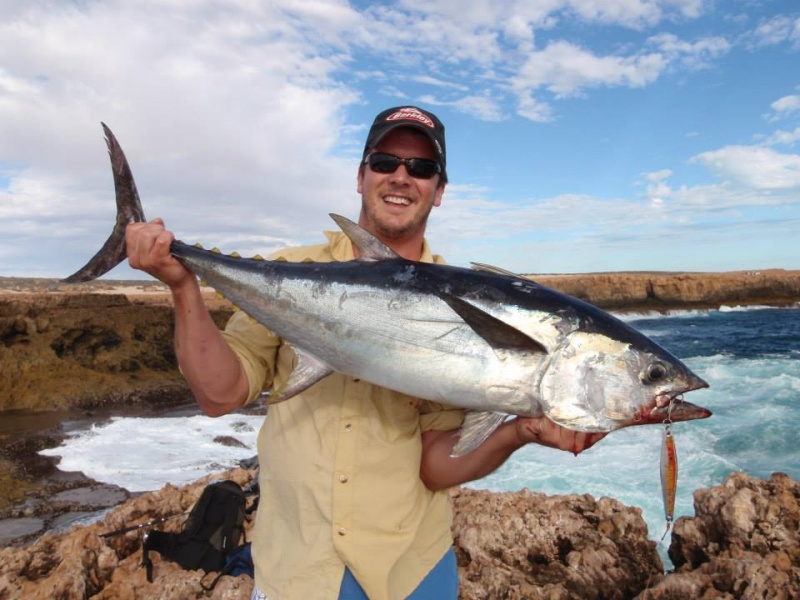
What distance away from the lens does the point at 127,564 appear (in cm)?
401

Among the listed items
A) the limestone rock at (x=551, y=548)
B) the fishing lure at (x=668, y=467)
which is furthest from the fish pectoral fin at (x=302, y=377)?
the limestone rock at (x=551, y=548)

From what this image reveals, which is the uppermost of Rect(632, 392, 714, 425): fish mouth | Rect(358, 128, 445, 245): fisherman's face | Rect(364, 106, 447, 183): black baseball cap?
Rect(364, 106, 447, 183): black baseball cap

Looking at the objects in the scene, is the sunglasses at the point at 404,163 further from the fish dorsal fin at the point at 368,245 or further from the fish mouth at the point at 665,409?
the fish mouth at the point at 665,409

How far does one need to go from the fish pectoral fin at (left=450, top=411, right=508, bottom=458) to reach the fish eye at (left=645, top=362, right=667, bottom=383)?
573 millimetres

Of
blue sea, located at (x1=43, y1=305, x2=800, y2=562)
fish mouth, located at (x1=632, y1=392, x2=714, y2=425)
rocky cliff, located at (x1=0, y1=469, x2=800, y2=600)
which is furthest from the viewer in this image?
blue sea, located at (x1=43, y1=305, x2=800, y2=562)

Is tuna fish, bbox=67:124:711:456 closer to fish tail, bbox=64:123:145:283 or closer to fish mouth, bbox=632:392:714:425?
fish mouth, bbox=632:392:714:425

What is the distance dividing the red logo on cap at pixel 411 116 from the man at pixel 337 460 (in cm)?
7

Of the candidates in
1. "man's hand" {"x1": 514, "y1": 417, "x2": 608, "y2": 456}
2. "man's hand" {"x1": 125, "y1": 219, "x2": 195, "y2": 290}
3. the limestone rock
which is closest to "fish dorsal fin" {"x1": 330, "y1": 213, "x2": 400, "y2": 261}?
"man's hand" {"x1": 125, "y1": 219, "x2": 195, "y2": 290}

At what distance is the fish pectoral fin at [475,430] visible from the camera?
Result: 2.20 metres

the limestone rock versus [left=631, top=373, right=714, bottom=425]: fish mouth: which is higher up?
[left=631, top=373, right=714, bottom=425]: fish mouth

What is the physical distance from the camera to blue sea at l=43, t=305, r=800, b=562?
8.68 meters

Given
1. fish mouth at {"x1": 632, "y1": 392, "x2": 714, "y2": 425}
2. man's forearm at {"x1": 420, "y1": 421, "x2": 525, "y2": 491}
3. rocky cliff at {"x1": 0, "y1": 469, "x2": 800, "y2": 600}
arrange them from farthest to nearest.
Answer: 1. rocky cliff at {"x1": 0, "y1": 469, "x2": 800, "y2": 600}
2. man's forearm at {"x1": 420, "y1": 421, "x2": 525, "y2": 491}
3. fish mouth at {"x1": 632, "y1": 392, "x2": 714, "y2": 425}

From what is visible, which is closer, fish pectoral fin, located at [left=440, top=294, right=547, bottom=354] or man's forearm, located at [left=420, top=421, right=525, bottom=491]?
fish pectoral fin, located at [left=440, top=294, right=547, bottom=354]

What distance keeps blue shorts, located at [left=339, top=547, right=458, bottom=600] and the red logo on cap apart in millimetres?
2000
